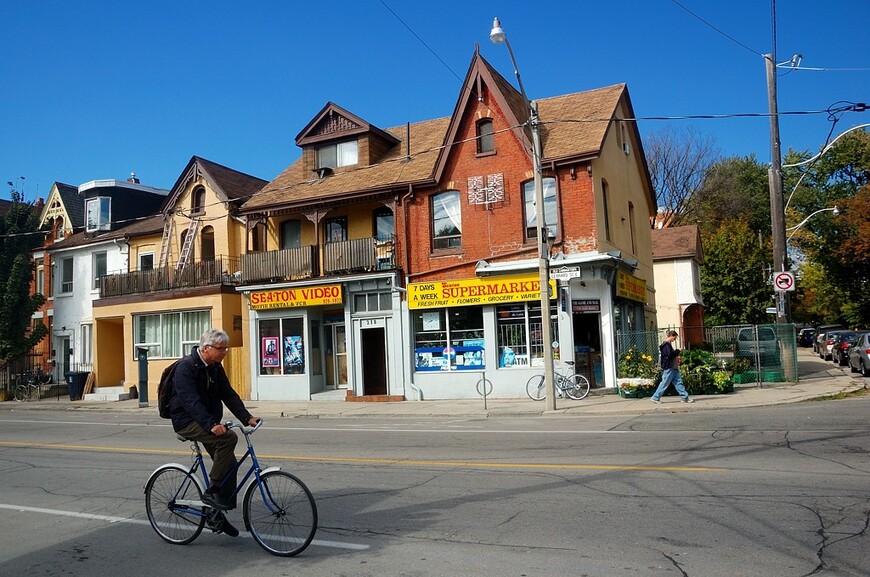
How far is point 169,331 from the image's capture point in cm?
2819

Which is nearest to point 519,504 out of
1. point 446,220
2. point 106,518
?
point 106,518

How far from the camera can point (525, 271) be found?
21.2 meters

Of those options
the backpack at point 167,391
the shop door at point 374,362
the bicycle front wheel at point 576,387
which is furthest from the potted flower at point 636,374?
the backpack at point 167,391

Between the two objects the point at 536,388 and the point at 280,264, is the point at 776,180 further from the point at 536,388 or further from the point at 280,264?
the point at 280,264

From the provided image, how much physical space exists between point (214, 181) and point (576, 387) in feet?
55.5

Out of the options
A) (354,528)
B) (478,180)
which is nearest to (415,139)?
(478,180)

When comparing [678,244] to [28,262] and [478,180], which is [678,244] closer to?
[478,180]

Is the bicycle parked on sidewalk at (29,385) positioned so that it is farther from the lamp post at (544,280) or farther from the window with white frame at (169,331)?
the lamp post at (544,280)

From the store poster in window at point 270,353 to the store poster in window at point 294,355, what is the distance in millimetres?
394

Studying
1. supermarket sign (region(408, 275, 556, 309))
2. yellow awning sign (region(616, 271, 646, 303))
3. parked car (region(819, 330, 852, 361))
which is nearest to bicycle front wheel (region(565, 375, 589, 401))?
supermarket sign (region(408, 275, 556, 309))

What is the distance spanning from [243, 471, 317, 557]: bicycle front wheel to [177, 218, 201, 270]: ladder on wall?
2355 cm

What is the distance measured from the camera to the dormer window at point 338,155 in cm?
2659

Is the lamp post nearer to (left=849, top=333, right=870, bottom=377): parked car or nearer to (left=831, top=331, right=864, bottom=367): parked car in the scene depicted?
(left=849, top=333, right=870, bottom=377): parked car

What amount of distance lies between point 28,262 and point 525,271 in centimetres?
2289
